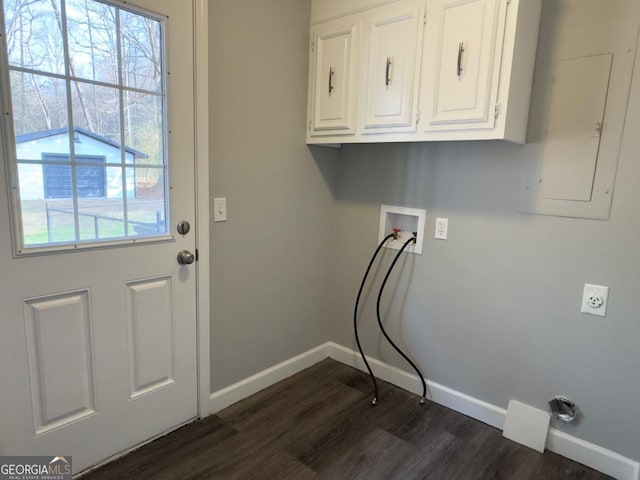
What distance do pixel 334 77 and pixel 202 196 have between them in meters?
1.01

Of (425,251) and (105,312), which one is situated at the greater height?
(425,251)

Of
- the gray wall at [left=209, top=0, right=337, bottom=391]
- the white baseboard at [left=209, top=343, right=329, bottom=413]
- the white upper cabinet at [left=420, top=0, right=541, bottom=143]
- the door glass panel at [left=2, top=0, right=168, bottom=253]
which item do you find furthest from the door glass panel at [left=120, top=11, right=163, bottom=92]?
the white baseboard at [left=209, top=343, right=329, bottom=413]

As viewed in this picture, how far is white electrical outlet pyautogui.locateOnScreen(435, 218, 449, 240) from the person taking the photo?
2.22 m

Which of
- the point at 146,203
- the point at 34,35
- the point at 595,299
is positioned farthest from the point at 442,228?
the point at 34,35

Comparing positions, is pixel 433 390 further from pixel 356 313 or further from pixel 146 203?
pixel 146 203

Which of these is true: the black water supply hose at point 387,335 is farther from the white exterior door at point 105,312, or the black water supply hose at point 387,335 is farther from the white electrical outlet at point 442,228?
the white exterior door at point 105,312

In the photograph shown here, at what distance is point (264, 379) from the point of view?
244 centimetres

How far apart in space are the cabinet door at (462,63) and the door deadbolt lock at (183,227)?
1242 mm

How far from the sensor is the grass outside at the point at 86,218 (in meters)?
1.43

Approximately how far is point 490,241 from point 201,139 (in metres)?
1.54

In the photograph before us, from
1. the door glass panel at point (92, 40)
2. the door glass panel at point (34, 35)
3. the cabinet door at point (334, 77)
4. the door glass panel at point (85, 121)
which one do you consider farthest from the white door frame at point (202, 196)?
the cabinet door at point (334, 77)

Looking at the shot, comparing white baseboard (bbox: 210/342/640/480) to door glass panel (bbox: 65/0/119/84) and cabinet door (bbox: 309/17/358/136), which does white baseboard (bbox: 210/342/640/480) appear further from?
door glass panel (bbox: 65/0/119/84)

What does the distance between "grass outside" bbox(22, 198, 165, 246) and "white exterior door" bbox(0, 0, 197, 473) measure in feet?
0.04

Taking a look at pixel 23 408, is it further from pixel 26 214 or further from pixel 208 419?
pixel 208 419
